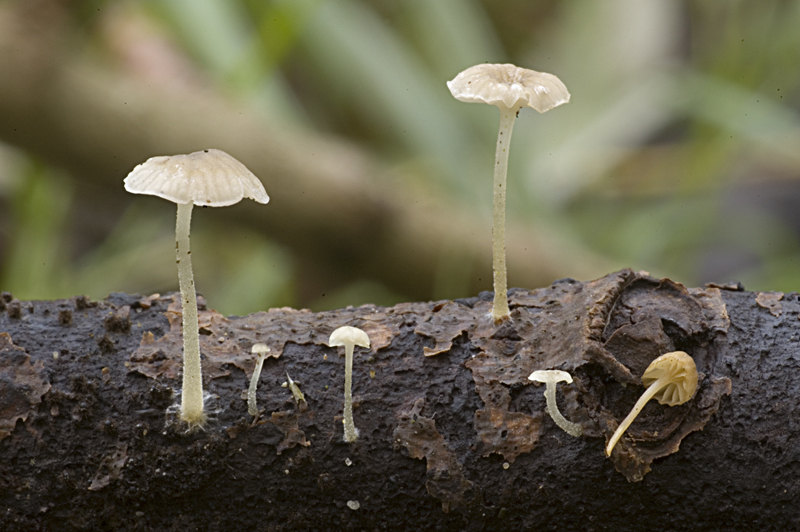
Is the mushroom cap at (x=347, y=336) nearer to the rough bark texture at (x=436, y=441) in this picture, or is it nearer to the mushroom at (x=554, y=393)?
the rough bark texture at (x=436, y=441)

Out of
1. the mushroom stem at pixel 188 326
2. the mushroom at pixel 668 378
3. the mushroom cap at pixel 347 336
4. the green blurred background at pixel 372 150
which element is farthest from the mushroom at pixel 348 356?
the green blurred background at pixel 372 150

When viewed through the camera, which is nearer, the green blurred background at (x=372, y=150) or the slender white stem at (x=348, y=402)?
the slender white stem at (x=348, y=402)

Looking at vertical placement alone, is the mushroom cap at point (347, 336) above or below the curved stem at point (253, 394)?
above

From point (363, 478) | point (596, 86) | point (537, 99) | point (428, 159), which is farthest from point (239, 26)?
point (363, 478)

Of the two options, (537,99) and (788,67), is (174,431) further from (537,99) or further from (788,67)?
(788,67)

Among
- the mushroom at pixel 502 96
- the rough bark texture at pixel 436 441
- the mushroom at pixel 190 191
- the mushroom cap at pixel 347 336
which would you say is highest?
the mushroom at pixel 502 96

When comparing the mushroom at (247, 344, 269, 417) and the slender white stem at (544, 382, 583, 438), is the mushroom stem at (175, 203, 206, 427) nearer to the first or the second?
the mushroom at (247, 344, 269, 417)

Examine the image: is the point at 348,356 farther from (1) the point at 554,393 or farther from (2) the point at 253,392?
(1) the point at 554,393
